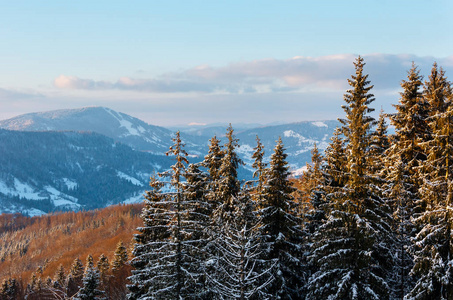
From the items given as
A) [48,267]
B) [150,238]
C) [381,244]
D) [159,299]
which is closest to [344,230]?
[381,244]

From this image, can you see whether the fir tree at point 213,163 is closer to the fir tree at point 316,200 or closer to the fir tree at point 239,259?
the fir tree at point 239,259

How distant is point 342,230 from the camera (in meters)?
19.7

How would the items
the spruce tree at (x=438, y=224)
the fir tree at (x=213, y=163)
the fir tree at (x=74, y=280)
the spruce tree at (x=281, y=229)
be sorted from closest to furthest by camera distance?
the spruce tree at (x=438, y=224) < the spruce tree at (x=281, y=229) < the fir tree at (x=213, y=163) < the fir tree at (x=74, y=280)

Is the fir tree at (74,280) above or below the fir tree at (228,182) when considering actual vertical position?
below

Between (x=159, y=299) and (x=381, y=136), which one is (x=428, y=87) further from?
(x=159, y=299)

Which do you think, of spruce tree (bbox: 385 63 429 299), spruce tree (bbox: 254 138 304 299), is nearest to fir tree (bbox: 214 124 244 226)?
spruce tree (bbox: 254 138 304 299)

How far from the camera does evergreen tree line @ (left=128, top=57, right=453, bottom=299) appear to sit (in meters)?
18.3

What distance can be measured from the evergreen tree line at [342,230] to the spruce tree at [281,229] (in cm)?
7

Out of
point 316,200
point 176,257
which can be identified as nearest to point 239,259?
point 176,257

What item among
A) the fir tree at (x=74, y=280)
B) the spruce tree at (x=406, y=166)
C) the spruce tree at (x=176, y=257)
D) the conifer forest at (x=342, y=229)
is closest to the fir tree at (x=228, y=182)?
the conifer forest at (x=342, y=229)

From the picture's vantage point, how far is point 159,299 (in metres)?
19.3

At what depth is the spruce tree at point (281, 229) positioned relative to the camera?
2182cm

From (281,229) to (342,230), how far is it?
437 cm

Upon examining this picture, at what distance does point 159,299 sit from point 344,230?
11.9 m
